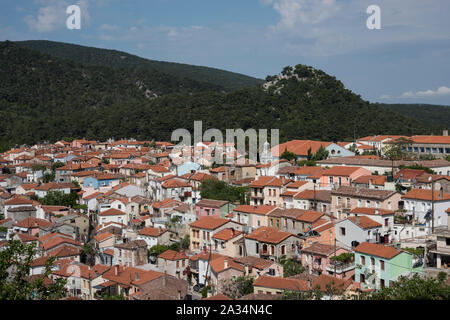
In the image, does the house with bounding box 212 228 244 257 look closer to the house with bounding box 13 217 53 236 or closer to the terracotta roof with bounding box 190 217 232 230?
the terracotta roof with bounding box 190 217 232 230

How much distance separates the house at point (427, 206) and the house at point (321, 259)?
519 cm

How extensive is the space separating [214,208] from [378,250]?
12.5 meters

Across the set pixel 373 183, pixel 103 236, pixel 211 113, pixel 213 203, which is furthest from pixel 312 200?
pixel 211 113

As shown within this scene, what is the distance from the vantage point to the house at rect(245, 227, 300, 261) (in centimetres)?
2344

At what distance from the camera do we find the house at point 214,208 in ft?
99.6

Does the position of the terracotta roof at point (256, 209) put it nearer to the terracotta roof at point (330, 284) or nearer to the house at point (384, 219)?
the house at point (384, 219)

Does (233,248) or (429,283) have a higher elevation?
(429,283)

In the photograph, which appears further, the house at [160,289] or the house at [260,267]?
the house at [260,267]

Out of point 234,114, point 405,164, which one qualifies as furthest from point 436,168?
point 234,114

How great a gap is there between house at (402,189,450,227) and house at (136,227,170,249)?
12.9m

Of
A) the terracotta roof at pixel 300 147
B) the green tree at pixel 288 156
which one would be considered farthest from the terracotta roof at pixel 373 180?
the terracotta roof at pixel 300 147
